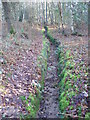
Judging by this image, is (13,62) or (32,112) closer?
(32,112)

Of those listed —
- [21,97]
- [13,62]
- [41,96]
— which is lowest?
[41,96]

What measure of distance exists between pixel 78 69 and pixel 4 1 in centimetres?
1074

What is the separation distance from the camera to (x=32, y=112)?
614 cm

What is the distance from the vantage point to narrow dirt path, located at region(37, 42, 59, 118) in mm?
6732

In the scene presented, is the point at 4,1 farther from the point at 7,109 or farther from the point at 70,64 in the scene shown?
the point at 7,109

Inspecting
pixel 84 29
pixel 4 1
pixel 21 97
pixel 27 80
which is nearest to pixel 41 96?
pixel 27 80

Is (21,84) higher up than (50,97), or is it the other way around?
(21,84)

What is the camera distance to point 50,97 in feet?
26.6

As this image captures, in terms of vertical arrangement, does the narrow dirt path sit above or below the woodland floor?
below

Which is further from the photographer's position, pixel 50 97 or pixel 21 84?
pixel 50 97

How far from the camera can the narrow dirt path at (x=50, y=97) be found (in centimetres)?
673

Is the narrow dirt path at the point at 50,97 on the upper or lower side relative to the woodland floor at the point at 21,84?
lower

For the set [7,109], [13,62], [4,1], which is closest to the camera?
[7,109]

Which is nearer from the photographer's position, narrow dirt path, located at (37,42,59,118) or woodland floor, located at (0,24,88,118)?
woodland floor, located at (0,24,88,118)
